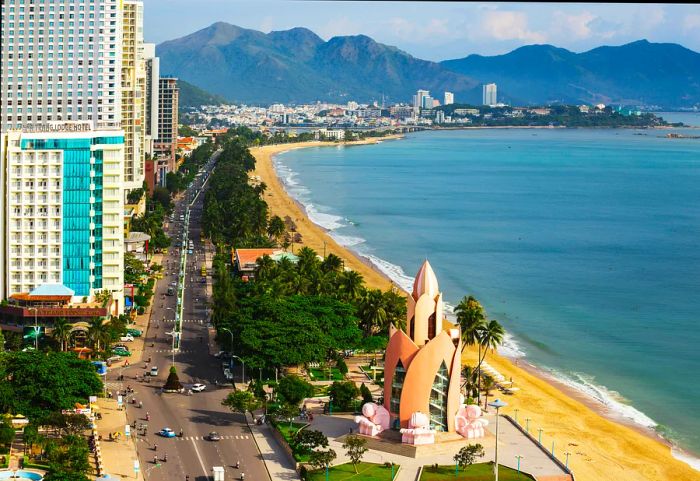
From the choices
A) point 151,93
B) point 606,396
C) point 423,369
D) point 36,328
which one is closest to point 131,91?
point 151,93

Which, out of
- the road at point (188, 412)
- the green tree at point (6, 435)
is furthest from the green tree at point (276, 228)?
the green tree at point (6, 435)

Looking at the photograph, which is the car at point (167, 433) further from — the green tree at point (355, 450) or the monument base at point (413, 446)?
the green tree at point (355, 450)

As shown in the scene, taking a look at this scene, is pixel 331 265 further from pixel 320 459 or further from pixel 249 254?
pixel 320 459

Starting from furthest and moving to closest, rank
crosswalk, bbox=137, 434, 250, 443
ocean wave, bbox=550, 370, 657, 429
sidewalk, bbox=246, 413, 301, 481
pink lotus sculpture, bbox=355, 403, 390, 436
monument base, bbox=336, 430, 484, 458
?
ocean wave, bbox=550, 370, 657, 429 < crosswalk, bbox=137, 434, 250, 443 < pink lotus sculpture, bbox=355, 403, 390, 436 < monument base, bbox=336, 430, 484, 458 < sidewalk, bbox=246, 413, 301, 481

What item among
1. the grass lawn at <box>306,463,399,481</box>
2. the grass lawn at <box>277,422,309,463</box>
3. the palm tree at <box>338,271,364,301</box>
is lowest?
the grass lawn at <box>277,422,309,463</box>

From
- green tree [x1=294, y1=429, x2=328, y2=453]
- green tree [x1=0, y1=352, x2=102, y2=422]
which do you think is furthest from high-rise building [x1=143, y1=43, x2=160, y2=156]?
green tree [x1=294, y1=429, x2=328, y2=453]

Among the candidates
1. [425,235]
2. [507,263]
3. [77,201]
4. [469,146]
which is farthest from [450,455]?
[469,146]

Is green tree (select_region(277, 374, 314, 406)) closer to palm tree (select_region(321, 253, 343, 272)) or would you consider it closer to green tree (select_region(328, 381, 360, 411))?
green tree (select_region(328, 381, 360, 411))
